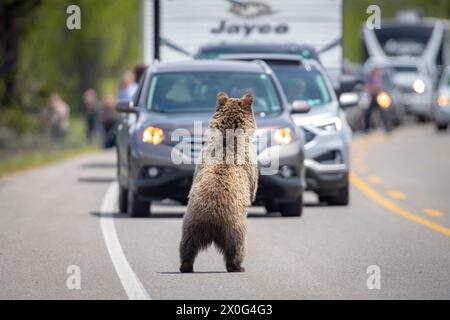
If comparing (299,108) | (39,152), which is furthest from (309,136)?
(39,152)

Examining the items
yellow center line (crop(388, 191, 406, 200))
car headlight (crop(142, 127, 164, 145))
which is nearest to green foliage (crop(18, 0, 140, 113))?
yellow center line (crop(388, 191, 406, 200))

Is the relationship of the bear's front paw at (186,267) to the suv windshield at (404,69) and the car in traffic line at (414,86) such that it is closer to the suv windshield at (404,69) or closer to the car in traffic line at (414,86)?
the car in traffic line at (414,86)

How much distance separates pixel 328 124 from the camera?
19922 mm

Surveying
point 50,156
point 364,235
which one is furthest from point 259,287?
point 50,156

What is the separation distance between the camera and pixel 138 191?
57.1ft

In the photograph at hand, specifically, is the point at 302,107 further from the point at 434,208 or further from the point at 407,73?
the point at 407,73

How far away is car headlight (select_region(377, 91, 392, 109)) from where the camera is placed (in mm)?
44156

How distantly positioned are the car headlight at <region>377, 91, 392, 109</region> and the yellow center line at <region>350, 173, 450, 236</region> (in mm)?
17624

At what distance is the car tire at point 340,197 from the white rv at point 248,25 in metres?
6.37

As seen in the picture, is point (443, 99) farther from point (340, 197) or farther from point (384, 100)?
point (340, 197)

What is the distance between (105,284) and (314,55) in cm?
1240

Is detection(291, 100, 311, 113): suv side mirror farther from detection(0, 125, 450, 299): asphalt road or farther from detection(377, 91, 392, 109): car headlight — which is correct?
detection(377, 91, 392, 109): car headlight

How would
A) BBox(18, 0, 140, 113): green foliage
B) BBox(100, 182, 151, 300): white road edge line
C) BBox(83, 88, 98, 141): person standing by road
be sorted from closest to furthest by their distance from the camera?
BBox(100, 182, 151, 300): white road edge line
BBox(83, 88, 98, 141): person standing by road
BBox(18, 0, 140, 113): green foliage

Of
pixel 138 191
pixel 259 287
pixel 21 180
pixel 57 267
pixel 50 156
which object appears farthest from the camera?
pixel 50 156
